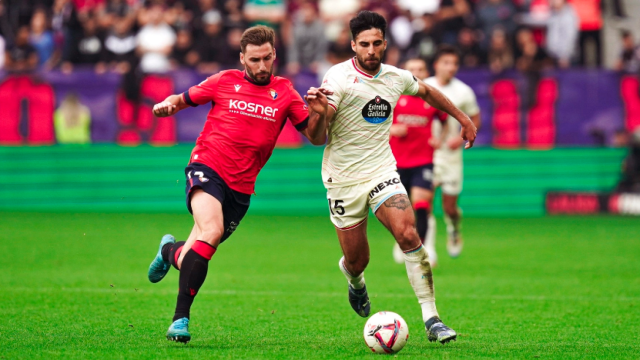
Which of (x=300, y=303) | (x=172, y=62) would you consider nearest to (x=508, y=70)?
(x=172, y=62)

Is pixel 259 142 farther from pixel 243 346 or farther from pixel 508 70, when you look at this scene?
pixel 508 70

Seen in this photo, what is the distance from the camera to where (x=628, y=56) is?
65.6 feet

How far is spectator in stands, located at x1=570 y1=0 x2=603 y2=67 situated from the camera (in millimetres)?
20438

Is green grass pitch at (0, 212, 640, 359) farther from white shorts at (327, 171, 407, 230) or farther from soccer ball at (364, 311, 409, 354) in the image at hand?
white shorts at (327, 171, 407, 230)

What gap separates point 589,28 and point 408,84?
46.5 feet

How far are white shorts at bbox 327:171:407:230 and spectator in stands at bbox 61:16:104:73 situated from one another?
43.3ft

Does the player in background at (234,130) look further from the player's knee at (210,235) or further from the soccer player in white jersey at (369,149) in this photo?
the soccer player in white jersey at (369,149)

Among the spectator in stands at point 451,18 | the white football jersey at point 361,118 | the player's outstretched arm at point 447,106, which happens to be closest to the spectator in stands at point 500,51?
the spectator in stands at point 451,18

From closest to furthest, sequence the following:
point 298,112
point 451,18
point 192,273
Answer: point 192,273
point 298,112
point 451,18

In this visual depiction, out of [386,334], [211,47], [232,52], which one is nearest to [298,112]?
[386,334]

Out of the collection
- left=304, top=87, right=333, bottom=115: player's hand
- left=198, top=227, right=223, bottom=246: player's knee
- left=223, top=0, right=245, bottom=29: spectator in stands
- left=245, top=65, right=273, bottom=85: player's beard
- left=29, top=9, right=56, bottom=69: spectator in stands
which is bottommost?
left=198, top=227, right=223, bottom=246: player's knee

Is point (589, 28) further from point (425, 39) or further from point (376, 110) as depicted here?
point (376, 110)

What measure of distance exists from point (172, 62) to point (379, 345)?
14.2m

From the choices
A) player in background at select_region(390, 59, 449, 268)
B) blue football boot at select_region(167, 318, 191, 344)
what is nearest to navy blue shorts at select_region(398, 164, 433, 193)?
player in background at select_region(390, 59, 449, 268)
